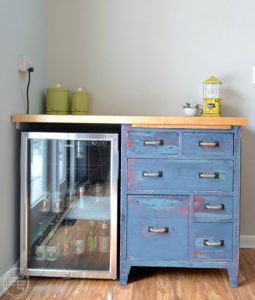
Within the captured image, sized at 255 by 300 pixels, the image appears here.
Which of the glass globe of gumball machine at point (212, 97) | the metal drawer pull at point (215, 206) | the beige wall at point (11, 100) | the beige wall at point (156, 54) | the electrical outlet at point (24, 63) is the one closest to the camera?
the beige wall at point (11, 100)

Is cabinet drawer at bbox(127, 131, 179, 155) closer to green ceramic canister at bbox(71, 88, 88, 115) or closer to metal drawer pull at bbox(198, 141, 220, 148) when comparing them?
metal drawer pull at bbox(198, 141, 220, 148)

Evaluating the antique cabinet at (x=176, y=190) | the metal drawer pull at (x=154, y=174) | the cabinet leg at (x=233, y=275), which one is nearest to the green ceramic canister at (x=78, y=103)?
the antique cabinet at (x=176, y=190)

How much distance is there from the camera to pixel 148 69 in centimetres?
267

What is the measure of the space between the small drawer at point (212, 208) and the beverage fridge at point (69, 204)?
0.44m

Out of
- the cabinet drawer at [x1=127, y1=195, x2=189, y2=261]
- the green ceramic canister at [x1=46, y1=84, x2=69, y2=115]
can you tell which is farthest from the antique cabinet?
the green ceramic canister at [x1=46, y1=84, x2=69, y2=115]

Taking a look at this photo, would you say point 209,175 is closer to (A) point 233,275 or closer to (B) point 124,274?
(A) point 233,275

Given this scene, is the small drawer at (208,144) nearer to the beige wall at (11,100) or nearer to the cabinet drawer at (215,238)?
the cabinet drawer at (215,238)

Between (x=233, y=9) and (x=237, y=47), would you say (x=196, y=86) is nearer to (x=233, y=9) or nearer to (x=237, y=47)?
(x=237, y=47)

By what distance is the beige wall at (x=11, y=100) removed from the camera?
77.7 inches

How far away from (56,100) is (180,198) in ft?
3.40

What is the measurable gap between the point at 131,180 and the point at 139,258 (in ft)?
1.39

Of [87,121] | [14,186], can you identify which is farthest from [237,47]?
[14,186]

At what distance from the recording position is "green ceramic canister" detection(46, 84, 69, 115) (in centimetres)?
254

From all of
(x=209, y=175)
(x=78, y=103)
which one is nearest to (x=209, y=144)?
(x=209, y=175)
